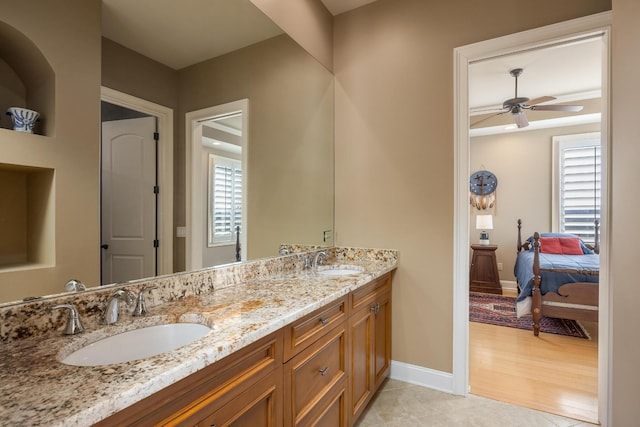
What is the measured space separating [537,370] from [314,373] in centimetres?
221

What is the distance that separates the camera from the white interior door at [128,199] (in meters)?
1.19

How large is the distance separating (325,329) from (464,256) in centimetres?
122

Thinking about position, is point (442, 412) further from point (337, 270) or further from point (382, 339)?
point (337, 270)

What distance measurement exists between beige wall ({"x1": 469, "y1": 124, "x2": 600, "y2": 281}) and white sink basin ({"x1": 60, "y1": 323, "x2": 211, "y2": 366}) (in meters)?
5.32

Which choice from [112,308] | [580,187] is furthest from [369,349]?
[580,187]

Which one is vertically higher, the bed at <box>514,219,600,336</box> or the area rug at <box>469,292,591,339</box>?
the bed at <box>514,219,600,336</box>

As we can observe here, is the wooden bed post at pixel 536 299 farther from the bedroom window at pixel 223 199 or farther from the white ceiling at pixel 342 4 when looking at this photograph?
the bedroom window at pixel 223 199

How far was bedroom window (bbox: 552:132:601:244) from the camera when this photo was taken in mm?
4836

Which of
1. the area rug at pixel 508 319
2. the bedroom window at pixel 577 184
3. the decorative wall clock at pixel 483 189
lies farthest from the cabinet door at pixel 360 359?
the bedroom window at pixel 577 184

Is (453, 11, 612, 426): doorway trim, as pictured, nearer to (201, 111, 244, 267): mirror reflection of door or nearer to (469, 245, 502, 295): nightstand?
(201, 111, 244, 267): mirror reflection of door

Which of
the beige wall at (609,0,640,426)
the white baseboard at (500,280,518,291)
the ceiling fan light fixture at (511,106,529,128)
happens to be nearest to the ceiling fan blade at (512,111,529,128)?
the ceiling fan light fixture at (511,106,529,128)

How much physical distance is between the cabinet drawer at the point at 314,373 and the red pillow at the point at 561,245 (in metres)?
4.27

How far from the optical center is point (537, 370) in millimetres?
2598

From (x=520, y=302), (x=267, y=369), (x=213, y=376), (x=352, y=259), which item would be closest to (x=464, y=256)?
(x=352, y=259)
